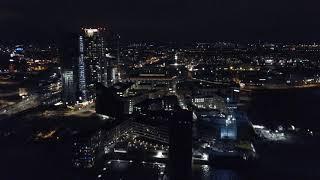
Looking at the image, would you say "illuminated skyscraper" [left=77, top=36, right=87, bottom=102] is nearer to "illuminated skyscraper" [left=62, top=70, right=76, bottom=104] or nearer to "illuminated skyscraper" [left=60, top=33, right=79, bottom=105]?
"illuminated skyscraper" [left=60, top=33, right=79, bottom=105]

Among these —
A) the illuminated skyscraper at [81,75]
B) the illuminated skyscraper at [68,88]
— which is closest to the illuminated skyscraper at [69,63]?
the illuminated skyscraper at [68,88]

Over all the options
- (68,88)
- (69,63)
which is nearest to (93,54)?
(69,63)

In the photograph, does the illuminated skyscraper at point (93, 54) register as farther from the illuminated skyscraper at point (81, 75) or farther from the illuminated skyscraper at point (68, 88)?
the illuminated skyscraper at point (68, 88)

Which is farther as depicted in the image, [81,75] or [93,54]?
[93,54]

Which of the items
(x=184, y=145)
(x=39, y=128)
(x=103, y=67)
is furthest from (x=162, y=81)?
(x=184, y=145)

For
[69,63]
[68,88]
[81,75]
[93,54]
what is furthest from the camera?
[93,54]

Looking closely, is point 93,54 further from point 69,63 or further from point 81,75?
point 69,63

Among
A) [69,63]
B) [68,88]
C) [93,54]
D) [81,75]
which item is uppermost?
[93,54]

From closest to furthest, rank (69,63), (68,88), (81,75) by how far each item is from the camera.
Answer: (68,88), (69,63), (81,75)

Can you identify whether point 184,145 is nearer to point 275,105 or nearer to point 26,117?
point 26,117

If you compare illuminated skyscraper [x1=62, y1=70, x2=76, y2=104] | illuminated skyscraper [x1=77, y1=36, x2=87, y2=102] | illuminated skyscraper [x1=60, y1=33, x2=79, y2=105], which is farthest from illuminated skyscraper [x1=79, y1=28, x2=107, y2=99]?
illuminated skyscraper [x1=62, y1=70, x2=76, y2=104]

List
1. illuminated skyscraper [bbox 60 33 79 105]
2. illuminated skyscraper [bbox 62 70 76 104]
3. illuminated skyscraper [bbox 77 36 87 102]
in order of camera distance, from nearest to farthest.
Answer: illuminated skyscraper [bbox 62 70 76 104] < illuminated skyscraper [bbox 60 33 79 105] < illuminated skyscraper [bbox 77 36 87 102]
